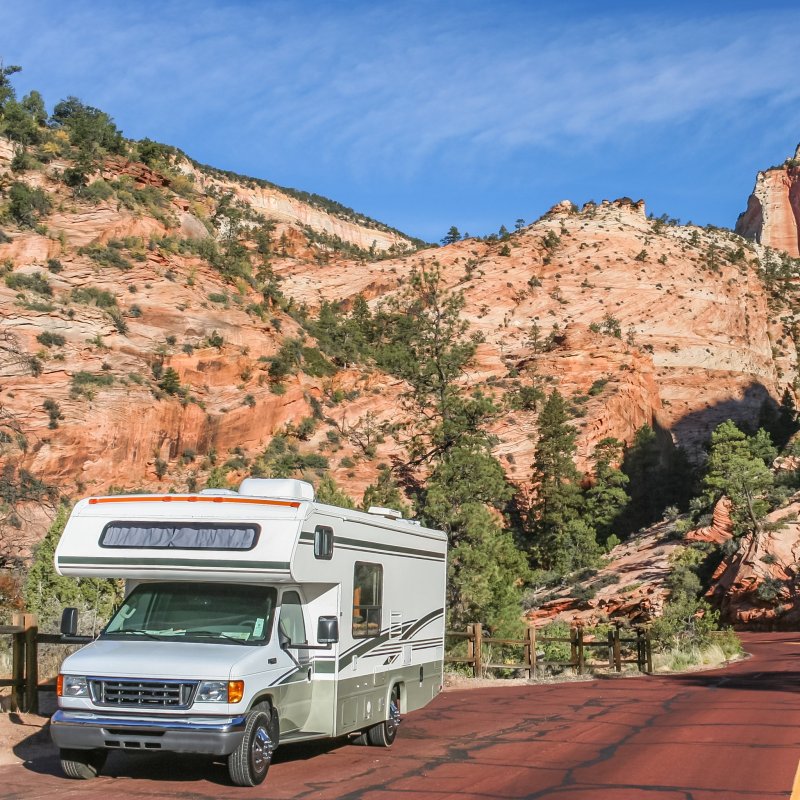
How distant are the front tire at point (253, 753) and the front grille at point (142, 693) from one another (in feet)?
2.05

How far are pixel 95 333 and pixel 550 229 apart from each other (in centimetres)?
5874

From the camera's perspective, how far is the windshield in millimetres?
9781

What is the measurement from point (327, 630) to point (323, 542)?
0.90m

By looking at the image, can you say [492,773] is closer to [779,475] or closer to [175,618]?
[175,618]

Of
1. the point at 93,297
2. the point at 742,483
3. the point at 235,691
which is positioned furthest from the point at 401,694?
the point at 93,297

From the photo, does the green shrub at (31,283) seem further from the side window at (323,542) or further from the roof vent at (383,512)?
the side window at (323,542)

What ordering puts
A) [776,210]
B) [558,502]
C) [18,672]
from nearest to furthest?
[18,672] < [558,502] < [776,210]

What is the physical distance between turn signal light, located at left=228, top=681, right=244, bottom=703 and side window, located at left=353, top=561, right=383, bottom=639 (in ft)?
7.33

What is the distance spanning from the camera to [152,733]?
887 cm

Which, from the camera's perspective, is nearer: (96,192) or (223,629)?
(223,629)

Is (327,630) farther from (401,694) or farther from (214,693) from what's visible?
(401,694)

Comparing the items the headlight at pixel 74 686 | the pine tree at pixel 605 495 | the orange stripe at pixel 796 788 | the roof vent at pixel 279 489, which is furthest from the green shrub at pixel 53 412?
the orange stripe at pixel 796 788

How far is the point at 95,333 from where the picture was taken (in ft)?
153

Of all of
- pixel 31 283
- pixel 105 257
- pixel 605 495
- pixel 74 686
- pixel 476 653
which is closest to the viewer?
pixel 74 686
